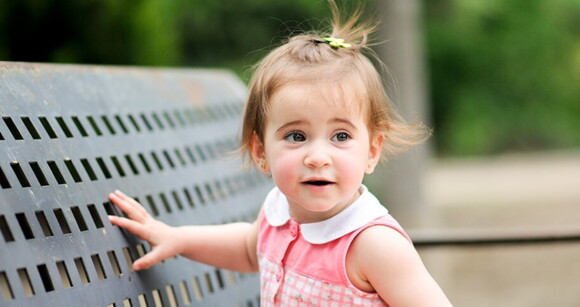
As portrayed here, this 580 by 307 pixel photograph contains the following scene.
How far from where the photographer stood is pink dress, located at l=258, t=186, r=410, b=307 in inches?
74.8

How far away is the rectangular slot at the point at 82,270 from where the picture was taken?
177 cm

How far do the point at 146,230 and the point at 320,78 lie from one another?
523 millimetres

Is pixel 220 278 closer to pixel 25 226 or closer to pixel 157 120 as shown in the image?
pixel 157 120

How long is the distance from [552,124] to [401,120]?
1564 cm

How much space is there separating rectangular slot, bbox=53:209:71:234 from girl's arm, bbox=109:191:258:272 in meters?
Answer: 0.17

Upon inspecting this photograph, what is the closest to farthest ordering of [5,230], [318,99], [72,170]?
[5,230] → [318,99] → [72,170]

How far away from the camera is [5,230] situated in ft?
5.48

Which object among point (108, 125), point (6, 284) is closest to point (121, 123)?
point (108, 125)

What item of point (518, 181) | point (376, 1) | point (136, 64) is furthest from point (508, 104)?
point (136, 64)

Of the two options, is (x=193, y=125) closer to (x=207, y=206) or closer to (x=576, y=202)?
(x=207, y=206)

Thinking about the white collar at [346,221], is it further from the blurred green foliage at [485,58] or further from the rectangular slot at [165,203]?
the blurred green foliage at [485,58]

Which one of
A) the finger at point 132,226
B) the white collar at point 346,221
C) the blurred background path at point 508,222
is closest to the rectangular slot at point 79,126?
the finger at point 132,226

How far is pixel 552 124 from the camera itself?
17109 mm

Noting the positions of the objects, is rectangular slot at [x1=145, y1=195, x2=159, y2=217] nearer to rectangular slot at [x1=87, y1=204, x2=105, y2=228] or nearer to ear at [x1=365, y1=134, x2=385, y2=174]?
rectangular slot at [x1=87, y1=204, x2=105, y2=228]
